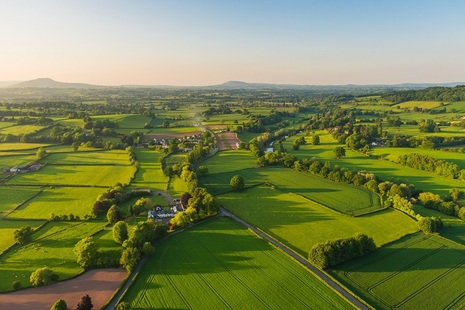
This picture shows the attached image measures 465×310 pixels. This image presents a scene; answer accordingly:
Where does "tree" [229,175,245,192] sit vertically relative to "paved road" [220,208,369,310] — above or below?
above

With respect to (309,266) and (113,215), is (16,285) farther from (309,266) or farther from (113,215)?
(309,266)

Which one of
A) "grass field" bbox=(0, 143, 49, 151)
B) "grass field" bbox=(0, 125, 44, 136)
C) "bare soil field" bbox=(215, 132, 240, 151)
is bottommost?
"bare soil field" bbox=(215, 132, 240, 151)

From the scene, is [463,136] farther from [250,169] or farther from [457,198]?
[250,169]

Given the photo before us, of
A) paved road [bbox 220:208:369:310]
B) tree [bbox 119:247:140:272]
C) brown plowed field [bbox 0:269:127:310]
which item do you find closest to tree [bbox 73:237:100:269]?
brown plowed field [bbox 0:269:127:310]

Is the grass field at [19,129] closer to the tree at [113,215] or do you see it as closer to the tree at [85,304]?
the tree at [113,215]

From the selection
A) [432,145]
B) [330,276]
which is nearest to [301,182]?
[330,276]

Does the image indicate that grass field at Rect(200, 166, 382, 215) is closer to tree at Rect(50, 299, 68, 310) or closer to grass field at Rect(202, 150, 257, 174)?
grass field at Rect(202, 150, 257, 174)

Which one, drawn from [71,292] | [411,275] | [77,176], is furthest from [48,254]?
[411,275]
